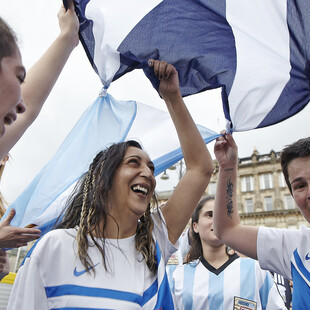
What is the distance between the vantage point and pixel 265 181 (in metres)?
32.5

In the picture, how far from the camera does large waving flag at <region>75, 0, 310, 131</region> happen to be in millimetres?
2150

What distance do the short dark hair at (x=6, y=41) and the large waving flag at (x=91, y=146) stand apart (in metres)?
1.37

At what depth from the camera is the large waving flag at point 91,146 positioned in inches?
85.7

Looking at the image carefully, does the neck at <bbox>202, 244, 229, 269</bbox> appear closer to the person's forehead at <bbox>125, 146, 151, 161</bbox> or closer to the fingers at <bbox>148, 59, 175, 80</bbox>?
the person's forehead at <bbox>125, 146, 151, 161</bbox>

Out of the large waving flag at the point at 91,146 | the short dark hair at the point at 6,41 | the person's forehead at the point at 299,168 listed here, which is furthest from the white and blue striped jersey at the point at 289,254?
the short dark hair at the point at 6,41

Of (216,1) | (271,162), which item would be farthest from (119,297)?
(271,162)

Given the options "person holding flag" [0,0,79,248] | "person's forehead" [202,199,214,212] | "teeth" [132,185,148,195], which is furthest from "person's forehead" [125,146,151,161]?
"person's forehead" [202,199,214,212]

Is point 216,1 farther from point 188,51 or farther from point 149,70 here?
point 149,70

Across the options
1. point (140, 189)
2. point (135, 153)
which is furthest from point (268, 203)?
point (140, 189)

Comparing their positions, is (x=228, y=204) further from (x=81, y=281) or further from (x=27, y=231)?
(x=27, y=231)

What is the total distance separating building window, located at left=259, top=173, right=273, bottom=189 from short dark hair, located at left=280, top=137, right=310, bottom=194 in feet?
104

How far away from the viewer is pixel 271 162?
3222cm

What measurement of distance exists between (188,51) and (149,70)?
32cm

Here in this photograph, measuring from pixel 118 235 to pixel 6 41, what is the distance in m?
1.17
